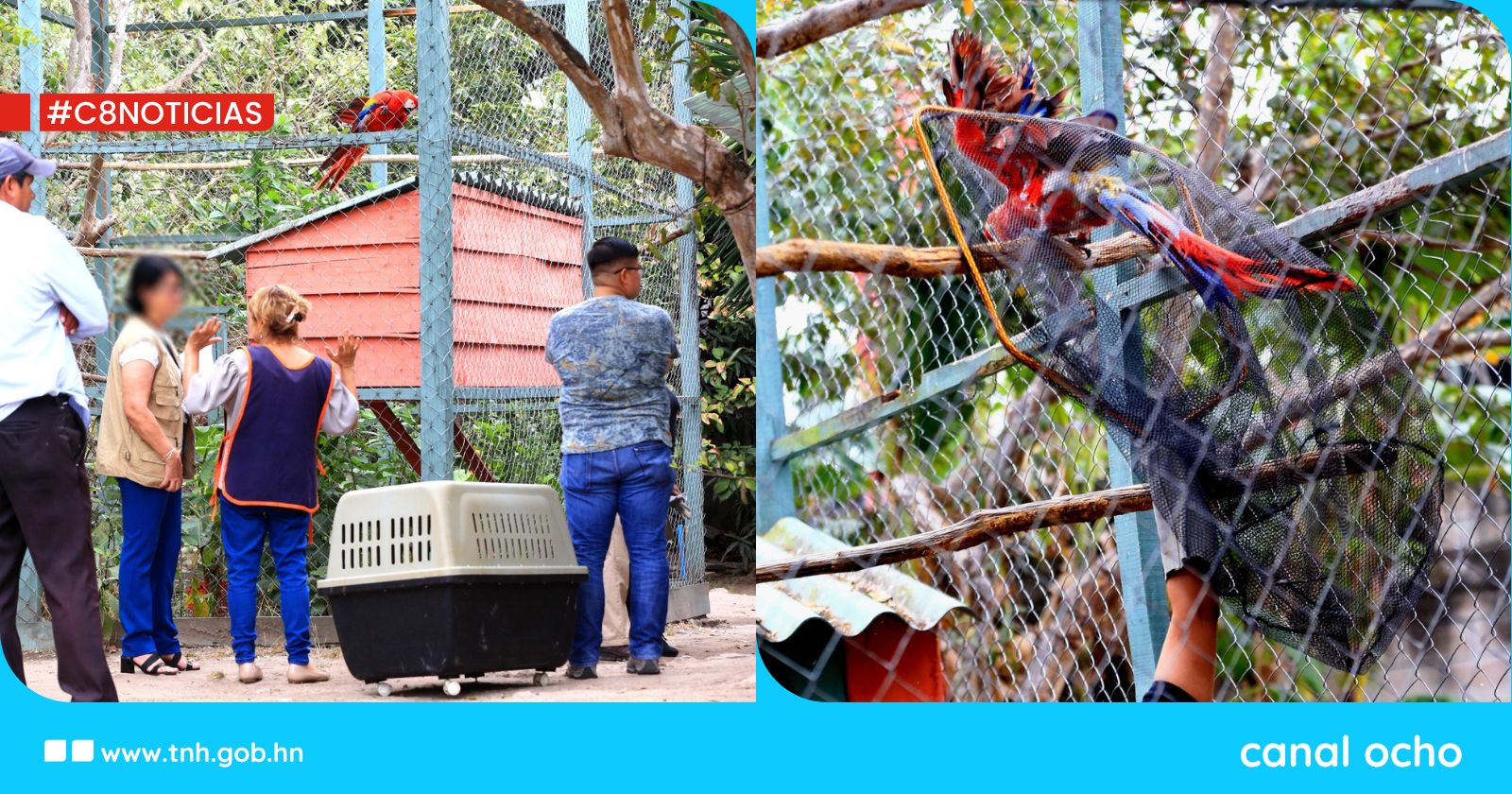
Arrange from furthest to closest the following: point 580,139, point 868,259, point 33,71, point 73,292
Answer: point 580,139 → point 33,71 → point 73,292 → point 868,259

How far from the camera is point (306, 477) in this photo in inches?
140

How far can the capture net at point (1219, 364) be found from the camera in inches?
96.7

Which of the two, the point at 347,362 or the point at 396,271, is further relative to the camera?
the point at 396,271

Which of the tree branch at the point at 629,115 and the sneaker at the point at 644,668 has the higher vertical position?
the tree branch at the point at 629,115

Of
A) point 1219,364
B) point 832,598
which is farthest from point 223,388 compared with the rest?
point 1219,364

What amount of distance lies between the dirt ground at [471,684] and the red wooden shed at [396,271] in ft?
2.85

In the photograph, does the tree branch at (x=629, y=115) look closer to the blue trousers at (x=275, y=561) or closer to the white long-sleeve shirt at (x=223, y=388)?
the white long-sleeve shirt at (x=223, y=388)

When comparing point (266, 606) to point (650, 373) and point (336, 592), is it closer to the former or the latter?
point (336, 592)

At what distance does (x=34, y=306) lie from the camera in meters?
2.91

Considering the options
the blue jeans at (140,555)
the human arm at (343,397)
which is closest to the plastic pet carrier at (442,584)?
the human arm at (343,397)

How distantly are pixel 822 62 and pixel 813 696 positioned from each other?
151 centimetres

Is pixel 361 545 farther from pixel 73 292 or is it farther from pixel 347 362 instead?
pixel 73 292

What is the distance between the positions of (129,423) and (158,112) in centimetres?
84
